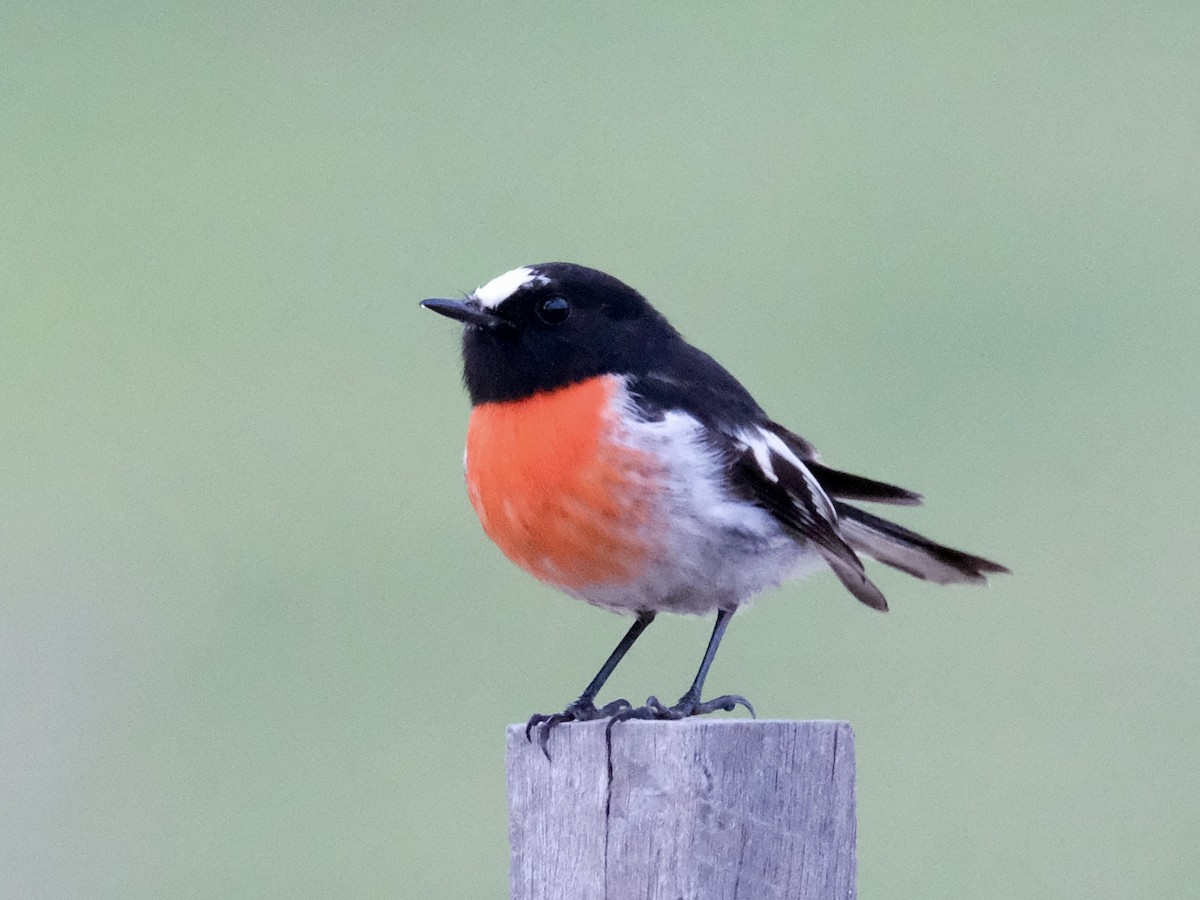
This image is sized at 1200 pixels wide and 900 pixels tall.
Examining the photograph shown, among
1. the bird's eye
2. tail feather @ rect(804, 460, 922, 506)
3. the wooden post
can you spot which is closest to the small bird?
the bird's eye

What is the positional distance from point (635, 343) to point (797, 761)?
1547mm

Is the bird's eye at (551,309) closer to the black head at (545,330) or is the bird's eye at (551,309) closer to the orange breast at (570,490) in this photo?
the black head at (545,330)

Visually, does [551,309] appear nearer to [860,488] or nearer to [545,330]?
[545,330]

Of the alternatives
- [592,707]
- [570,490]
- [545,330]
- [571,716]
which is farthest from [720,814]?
[545,330]

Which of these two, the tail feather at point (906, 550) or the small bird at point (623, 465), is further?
the tail feather at point (906, 550)

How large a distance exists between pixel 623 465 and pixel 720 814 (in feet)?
3.95

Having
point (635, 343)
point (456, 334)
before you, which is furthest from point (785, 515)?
point (456, 334)

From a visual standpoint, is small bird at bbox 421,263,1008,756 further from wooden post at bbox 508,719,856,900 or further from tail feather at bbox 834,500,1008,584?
wooden post at bbox 508,719,856,900

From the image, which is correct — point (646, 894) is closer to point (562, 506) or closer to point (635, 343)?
point (562, 506)

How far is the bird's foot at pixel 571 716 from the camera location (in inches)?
114

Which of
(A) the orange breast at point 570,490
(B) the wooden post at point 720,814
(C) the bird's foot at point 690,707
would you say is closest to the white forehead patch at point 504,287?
(A) the orange breast at point 570,490

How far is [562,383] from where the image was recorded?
3826 mm

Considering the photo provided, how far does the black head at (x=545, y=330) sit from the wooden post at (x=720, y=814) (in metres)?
1.34

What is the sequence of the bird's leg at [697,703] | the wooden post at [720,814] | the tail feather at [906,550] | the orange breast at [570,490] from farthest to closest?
the tail feather at [906,550] → the orange breast at [570,490] → the bird's leg at [697,703] → the wooden post at [720,814]
